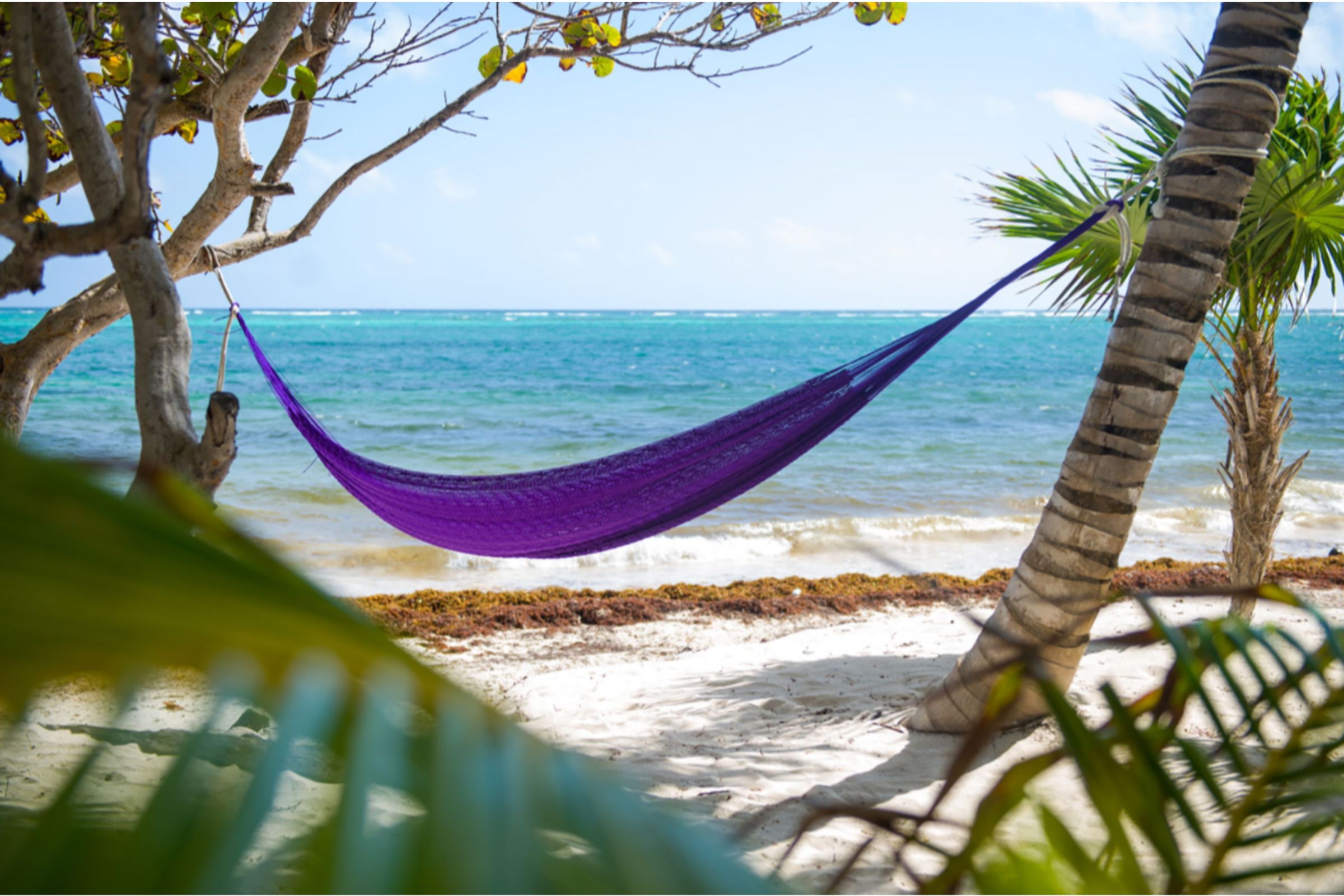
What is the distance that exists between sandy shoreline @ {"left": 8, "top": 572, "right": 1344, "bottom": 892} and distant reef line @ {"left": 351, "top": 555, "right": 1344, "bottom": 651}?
0.20 feet

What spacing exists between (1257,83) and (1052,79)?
206 cm

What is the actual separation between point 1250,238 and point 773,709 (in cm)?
180

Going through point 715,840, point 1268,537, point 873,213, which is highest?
point 873,213

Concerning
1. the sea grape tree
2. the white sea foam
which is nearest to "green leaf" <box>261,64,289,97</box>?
the sea grape tree

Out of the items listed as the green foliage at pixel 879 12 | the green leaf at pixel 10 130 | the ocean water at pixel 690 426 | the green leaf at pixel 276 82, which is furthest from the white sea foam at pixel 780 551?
the green leaf at pixel 276 82

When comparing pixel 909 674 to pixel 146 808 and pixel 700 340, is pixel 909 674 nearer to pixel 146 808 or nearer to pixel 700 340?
pixel 146 808

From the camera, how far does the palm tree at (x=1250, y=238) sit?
2.47 m

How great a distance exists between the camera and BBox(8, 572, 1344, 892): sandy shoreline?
1588 millimetres

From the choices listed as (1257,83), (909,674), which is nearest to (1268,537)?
(909,674)

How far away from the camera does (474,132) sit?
2492 mm

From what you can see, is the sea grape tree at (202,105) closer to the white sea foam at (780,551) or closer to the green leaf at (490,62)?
the green leaf at (490,62)

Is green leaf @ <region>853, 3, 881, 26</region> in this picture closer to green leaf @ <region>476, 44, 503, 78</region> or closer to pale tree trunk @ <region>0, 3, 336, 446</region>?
green leaf @ <region>476, 44, 503, 78</region>

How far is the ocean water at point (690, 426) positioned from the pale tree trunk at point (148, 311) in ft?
0.68

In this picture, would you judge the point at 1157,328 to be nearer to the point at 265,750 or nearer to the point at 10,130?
the point at 265,750
